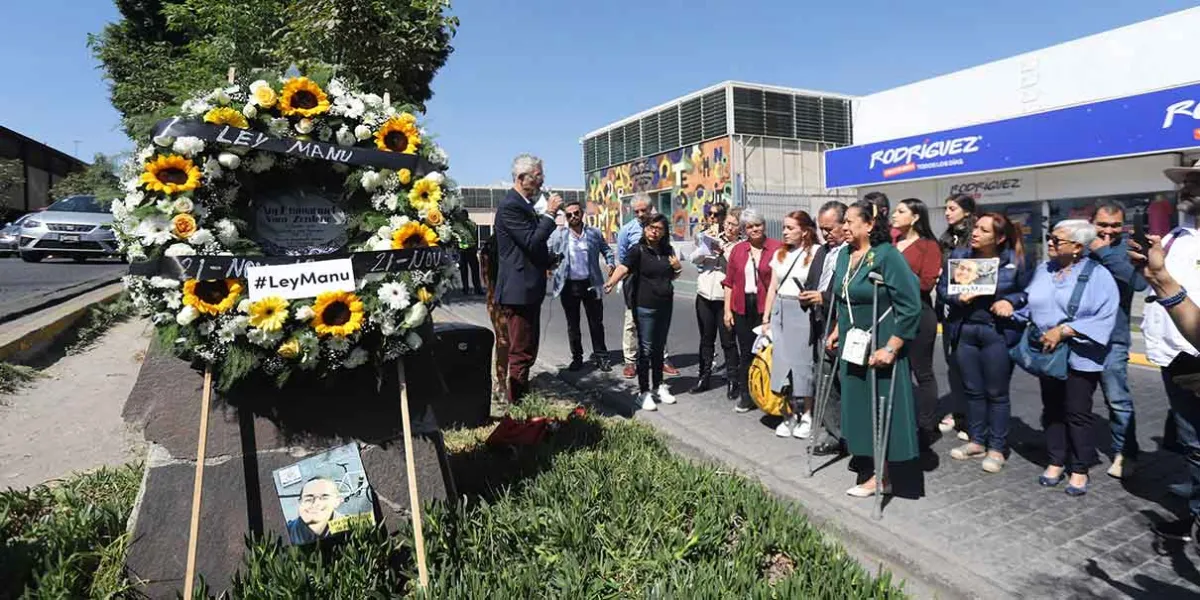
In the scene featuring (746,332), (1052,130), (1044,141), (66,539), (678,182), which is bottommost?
(66,539)

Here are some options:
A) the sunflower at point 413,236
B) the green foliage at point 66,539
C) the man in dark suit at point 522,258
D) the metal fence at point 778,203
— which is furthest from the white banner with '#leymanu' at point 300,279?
the metal fence at point 778,203

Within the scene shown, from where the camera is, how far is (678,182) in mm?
34906

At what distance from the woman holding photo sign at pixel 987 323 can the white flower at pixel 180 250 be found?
15.2 ft

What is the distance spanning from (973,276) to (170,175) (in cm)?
479

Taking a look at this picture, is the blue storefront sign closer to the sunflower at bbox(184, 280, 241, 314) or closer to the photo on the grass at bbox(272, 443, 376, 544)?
the photo on the grass at bbox(272, 443, 376, 544)

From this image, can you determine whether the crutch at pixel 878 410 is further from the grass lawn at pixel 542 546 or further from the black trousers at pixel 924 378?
the black trousers at pixel 924 378

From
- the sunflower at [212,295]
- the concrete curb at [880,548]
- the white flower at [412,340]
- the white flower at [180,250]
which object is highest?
the white flower at [180,250]

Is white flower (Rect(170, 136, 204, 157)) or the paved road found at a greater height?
white flower (Rect(170, 136, 204, 157))

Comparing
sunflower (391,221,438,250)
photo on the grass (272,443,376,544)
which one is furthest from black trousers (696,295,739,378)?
photo on the grass (272,443,376,544)

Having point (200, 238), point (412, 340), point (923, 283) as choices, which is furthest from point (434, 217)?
point (923, 283)

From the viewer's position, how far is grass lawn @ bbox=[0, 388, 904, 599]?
2.97 m

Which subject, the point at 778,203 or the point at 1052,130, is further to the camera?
the point at 778,203

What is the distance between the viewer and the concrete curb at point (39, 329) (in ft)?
21.7

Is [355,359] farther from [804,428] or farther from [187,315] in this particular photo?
[804,428]
